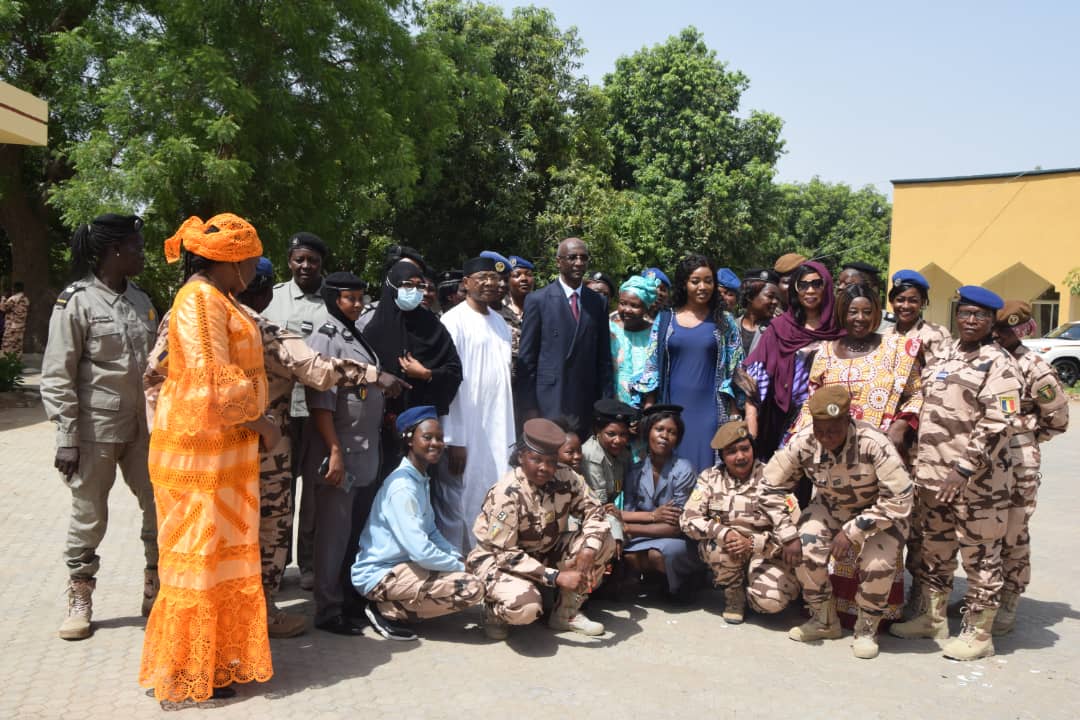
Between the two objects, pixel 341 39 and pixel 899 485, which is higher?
pixel 341 39

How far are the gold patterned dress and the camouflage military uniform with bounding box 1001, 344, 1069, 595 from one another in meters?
0.58

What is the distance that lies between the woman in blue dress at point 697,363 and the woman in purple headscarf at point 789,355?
8.2 inches

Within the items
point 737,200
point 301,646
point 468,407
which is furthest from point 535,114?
point 301,646

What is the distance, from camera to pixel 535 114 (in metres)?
22.3

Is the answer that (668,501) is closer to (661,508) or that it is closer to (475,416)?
(661,508)

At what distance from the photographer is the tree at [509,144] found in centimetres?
2148

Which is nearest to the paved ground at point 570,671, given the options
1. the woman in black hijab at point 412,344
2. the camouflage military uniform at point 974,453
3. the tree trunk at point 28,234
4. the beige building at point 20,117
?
the camouflage military uniform at point 974,453

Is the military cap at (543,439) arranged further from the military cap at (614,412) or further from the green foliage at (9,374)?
the green foliage at (9,374)

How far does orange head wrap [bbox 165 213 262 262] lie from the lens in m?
3.85

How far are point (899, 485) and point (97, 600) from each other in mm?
4592

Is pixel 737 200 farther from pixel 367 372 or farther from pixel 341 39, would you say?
pixel 367 372

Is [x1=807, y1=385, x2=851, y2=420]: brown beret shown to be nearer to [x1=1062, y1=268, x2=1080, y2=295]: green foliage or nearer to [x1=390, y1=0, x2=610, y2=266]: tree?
[x1=390, y1=0, x2=610, y2=266]: tree

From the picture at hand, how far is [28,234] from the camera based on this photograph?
18828 mm

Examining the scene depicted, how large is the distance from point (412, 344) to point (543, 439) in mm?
1085
